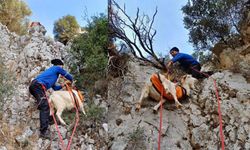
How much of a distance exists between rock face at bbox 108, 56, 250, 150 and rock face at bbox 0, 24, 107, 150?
677 millimetres

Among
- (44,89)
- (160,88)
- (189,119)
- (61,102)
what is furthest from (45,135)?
(189,119)

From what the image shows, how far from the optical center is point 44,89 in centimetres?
880

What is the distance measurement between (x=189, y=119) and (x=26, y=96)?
13.0ft

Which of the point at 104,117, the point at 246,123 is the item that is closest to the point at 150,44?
the point at 104,117

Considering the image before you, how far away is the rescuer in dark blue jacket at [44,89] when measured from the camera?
832 cm

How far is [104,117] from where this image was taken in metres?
9.43

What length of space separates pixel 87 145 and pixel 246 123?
3.39 meters

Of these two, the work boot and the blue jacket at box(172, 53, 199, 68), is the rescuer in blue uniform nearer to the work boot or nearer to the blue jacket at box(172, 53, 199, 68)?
the blue jacket at box(172, 53, 199, 68)

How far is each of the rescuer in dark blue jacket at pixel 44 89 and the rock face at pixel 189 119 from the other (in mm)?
1483

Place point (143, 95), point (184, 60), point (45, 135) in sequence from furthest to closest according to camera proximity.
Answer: point (184, 60), point (143, 95), point (45, 135)

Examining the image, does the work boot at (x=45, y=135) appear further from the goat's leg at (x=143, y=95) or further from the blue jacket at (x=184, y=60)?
the blue jacket at (x=184, y=60)

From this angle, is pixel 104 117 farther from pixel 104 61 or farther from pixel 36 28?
pixel 36 28

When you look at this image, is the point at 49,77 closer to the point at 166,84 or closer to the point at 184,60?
the point at 166,84

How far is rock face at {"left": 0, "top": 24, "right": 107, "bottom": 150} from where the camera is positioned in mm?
8164
